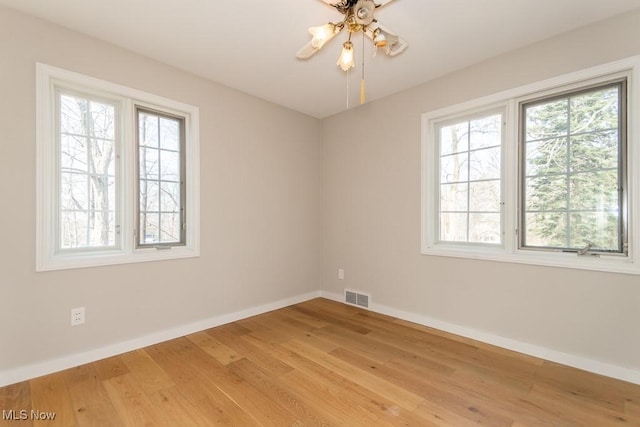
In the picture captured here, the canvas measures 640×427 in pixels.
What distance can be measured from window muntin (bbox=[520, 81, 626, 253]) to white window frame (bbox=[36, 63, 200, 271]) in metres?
3.11

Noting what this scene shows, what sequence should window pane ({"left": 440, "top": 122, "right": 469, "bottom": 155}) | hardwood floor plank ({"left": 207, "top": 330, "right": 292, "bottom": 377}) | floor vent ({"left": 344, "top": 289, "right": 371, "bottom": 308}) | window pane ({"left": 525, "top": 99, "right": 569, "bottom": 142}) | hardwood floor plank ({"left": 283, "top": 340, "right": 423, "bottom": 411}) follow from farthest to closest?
floor vent ({"left": 344, "top": 289, "right": 371, "bottom": 308})
window pane ({"left": 440, "top": 122, "right": 469, "bottom": 155})
window pane ({"left": 525, "top": 99, "right": 569, "bottom": 142})
hardwood floor plank ({"left": 207, "top": 330, "right": 292, "bottom": 377})
hardwood floor plank ({"left": 283, "top": 340, "right": 423, "bottom": 411})

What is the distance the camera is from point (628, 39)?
2.04 metres

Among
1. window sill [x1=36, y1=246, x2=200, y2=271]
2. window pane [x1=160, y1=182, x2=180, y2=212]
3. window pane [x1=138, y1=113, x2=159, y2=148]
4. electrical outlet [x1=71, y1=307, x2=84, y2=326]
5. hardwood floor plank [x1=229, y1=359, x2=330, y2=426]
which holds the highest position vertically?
window pane [x1=138, y1=113, x2=159, y2=148]

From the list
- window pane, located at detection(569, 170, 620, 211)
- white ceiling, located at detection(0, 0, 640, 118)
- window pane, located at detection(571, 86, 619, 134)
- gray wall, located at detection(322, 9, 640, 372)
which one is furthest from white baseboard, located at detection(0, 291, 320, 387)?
window pane, located at detection(571, 86, 619, 134)

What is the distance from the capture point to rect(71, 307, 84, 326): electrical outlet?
87.7 inches

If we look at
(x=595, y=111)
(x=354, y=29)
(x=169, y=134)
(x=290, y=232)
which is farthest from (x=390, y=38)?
(x=290, y=232)

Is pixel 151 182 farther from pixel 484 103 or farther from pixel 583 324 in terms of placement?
pixel 583 324

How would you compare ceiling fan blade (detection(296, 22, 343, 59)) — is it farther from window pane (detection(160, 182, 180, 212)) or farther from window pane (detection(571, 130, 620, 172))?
window pane (detection(571, 130, 620, 172))

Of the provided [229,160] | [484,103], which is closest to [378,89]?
[484,103]

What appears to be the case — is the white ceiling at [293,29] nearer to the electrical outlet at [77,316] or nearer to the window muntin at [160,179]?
the window muntin at [160,179]

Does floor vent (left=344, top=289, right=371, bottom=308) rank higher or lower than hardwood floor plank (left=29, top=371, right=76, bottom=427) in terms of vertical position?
higher

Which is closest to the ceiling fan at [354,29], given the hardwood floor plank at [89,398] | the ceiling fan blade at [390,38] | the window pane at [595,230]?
the ceiling fan blade at [390,38]

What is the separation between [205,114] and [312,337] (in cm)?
250

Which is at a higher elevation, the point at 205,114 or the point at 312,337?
the point at 205,114
